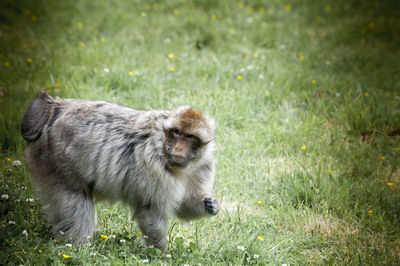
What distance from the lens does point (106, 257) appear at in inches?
144

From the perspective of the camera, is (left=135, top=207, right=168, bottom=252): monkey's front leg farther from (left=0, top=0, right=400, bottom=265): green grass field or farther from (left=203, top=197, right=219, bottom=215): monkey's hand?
(left=203, top=197, right=219, bottom=215): monkey's hand

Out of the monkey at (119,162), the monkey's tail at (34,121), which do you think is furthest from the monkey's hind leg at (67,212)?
the monkey's tail at (34,121)

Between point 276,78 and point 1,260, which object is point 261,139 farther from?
point 1,260

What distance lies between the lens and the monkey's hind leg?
3.89 m

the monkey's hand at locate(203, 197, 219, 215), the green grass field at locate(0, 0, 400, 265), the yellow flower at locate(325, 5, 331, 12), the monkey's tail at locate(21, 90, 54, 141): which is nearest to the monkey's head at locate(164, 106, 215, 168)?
the monkey's hand at locate(203, 197, 219, 215)

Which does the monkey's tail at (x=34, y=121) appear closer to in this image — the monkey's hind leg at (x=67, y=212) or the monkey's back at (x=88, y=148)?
the monkey's back at (x=88, y=148)

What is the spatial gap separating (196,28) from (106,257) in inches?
227

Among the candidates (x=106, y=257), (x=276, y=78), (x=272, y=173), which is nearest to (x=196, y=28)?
(x=276, y=78)

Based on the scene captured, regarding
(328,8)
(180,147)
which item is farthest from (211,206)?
(328,8)

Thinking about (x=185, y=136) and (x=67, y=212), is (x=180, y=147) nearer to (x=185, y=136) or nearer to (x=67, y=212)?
(x=185, y=136)

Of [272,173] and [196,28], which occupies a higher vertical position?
[196,28]

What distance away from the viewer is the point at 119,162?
395 centimetres

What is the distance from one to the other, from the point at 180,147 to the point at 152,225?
701 millimetres

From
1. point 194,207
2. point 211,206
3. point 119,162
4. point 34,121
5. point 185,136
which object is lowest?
point 194,207
